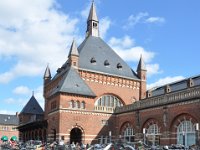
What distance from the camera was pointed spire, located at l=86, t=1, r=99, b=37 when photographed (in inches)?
2343

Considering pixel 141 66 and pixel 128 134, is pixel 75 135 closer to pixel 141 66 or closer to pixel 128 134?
pixel 128 134

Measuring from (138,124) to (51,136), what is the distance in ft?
40.1

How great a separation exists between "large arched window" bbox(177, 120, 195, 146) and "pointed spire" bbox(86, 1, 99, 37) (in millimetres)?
26879

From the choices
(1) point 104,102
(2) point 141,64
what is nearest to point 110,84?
(1) point 104,102

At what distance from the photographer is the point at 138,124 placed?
4319 cm

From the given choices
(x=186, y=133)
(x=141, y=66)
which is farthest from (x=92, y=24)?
(x=186, y=133)

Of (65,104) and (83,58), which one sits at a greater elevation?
(83,58)

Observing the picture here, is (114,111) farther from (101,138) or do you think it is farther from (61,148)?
(61,148)

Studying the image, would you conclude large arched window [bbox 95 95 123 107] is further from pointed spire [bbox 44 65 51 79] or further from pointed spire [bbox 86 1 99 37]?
pointed spire [bbox 44 65 51 79]

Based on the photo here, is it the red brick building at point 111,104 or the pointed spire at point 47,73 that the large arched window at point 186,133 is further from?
the pointed spire at point 47,73

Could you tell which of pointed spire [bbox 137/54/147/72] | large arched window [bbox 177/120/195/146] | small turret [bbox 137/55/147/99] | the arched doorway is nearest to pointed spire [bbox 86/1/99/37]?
pointed spire [bbox 137/54/147/72]

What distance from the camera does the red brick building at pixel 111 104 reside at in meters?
37.3

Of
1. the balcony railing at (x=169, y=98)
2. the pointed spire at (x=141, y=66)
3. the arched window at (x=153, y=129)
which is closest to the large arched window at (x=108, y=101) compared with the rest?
the balcony railing at (x=169, y=98)

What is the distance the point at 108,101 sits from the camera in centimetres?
5194
